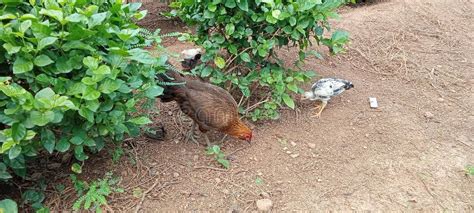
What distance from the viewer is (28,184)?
2.47m

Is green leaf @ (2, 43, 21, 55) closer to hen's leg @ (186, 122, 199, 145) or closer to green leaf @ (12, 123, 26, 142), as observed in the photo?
green leaf @ (12, 123, 26, 142)

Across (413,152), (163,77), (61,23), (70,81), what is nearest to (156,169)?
(163,77)

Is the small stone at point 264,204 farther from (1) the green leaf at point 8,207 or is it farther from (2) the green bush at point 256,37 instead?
(1) the green leaf at point 8,207

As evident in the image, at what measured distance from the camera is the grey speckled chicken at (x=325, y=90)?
3.45 m

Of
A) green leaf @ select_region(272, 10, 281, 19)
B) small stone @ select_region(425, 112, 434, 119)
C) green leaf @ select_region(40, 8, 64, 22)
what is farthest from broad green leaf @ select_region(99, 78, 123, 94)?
small stone @ select_region(425, 112, 434, 119)

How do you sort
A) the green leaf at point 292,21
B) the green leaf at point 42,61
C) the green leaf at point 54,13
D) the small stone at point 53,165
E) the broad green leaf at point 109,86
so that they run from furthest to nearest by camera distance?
the green leaf at point 292,21 < the small stone at point 53,165 < the broad green leaf at point 109,86 < the green leaf at point 42,61 < the green leaf at point 54,13

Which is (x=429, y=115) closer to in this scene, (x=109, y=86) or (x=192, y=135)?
(x=192, y=135)

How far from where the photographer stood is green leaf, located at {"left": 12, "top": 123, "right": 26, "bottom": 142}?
1838mm

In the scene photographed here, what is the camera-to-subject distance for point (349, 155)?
312 cm

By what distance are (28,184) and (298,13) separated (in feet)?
6.63

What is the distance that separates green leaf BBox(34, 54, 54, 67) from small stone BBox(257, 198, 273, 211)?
4.79ft

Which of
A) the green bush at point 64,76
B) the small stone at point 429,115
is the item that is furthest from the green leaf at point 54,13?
the small stone at point 429,115

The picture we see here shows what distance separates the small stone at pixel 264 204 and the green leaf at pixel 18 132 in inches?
55.4

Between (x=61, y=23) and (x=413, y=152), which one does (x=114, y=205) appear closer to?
(x=61, y=23)
